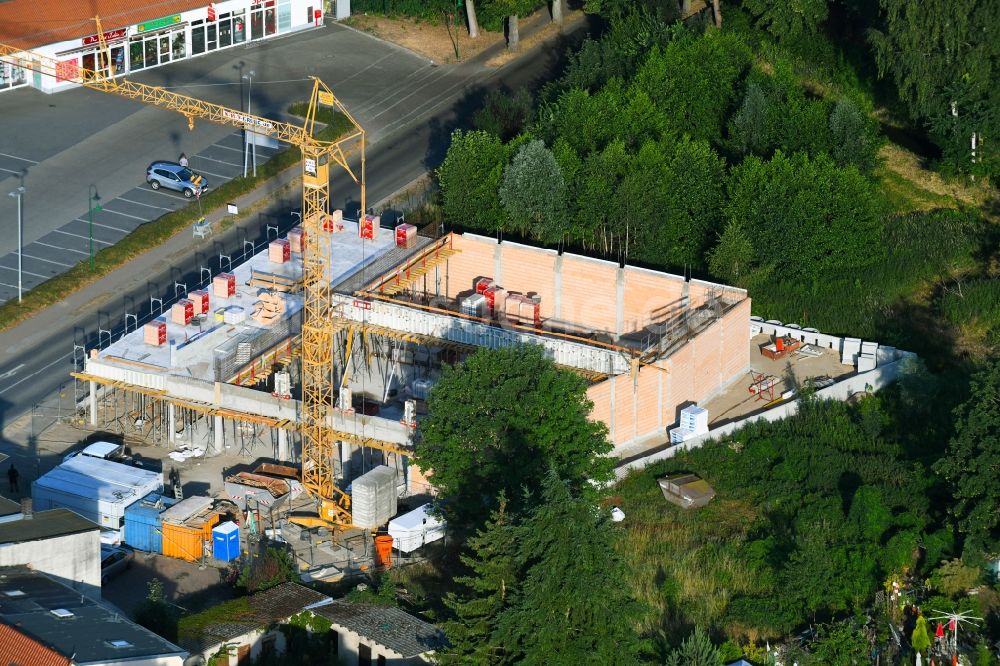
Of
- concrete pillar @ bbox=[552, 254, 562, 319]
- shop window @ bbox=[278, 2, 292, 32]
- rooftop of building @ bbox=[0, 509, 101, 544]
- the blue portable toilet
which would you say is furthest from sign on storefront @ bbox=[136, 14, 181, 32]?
rooftop of building @ bbox=[0, 509, 101, 544]

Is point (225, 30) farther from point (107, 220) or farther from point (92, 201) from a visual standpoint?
point (107, 220)

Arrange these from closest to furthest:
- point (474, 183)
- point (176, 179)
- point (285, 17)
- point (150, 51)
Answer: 1. point (474, 183)
2. point (176, 179)
3. point (150, 51)
4. point (285, 17)

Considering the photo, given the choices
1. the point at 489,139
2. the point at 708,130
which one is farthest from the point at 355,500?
the point at 708,130

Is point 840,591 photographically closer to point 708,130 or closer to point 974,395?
point 974,395

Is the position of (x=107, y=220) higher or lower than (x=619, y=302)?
lower

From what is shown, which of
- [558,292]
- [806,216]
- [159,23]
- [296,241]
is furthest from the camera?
[159,23]

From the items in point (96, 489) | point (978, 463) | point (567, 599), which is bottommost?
point (96, 489)

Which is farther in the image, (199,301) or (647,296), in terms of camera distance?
(647,296)

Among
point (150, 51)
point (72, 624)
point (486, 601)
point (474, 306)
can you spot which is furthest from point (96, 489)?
point (150, 51)
